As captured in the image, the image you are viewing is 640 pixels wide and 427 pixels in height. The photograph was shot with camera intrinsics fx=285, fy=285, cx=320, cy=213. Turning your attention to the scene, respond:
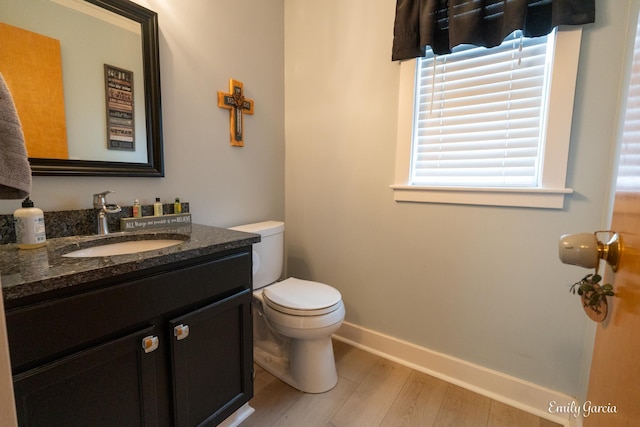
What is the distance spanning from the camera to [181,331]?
948 mm

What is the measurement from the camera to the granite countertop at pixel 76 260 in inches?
25.9

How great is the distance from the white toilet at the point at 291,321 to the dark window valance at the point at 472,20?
4.16ft

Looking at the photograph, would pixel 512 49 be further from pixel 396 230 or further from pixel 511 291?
pixel 511 291

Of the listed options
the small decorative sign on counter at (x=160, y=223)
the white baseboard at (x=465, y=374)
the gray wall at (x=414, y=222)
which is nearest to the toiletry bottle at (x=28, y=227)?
the small decorative sign on counter at (x=160, y=223)

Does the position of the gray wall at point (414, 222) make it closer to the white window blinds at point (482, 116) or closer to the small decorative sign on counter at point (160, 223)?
the white window blinds at point (482, 116)

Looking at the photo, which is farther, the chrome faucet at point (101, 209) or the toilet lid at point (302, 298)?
the toilet lid at point (302, 298)

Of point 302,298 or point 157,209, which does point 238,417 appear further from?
point 157,209

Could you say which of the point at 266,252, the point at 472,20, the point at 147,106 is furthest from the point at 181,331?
the point at 472,20

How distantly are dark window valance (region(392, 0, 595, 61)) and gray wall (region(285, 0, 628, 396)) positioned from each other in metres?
0.11

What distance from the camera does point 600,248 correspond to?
1.57ft

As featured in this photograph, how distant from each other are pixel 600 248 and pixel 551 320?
112 centimetres

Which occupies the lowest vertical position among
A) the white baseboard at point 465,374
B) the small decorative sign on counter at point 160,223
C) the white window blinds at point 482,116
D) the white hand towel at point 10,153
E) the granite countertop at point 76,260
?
the white baseboard at point 465,374

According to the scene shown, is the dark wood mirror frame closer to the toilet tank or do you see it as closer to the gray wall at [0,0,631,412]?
the gray wall at [0,0,631,412]

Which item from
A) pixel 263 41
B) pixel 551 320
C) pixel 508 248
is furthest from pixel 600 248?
pixel 263 41
